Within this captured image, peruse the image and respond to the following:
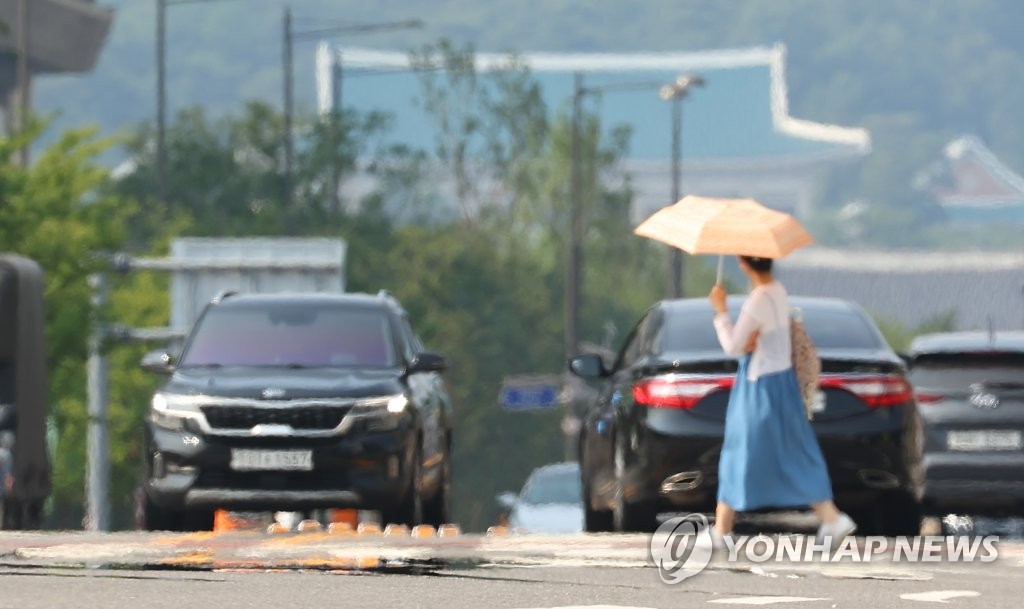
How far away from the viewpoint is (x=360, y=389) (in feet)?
62.3

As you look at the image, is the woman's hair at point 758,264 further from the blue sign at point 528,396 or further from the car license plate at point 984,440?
the blue sign at point 528,396

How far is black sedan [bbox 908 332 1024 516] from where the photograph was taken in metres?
21.0

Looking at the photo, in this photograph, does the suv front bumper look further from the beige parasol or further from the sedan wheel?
the beige parasol

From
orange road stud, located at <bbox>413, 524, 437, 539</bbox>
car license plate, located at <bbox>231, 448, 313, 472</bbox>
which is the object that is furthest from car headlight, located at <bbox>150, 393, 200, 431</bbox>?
orange road stud, located at <bbox>413, 524, 437, 539</bbox>

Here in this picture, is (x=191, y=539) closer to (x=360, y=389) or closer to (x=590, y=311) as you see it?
(x=360, y=389)

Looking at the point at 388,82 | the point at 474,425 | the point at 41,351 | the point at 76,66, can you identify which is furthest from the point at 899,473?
the point at 388,82

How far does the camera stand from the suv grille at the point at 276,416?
61.5ft

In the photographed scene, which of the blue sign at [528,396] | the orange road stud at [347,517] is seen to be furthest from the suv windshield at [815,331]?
the blue sign at [528,396]

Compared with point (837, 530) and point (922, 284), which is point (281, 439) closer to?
point (837, 530)

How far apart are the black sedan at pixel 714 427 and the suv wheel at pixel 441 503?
3.49m

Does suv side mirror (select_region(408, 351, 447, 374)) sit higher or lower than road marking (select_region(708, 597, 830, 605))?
higher

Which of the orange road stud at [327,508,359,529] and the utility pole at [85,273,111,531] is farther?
the utility pole at [85,273,111,531]

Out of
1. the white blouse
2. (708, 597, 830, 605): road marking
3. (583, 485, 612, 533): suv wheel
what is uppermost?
the white blouse

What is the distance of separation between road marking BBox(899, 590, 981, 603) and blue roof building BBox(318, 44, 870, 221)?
136239 mm
